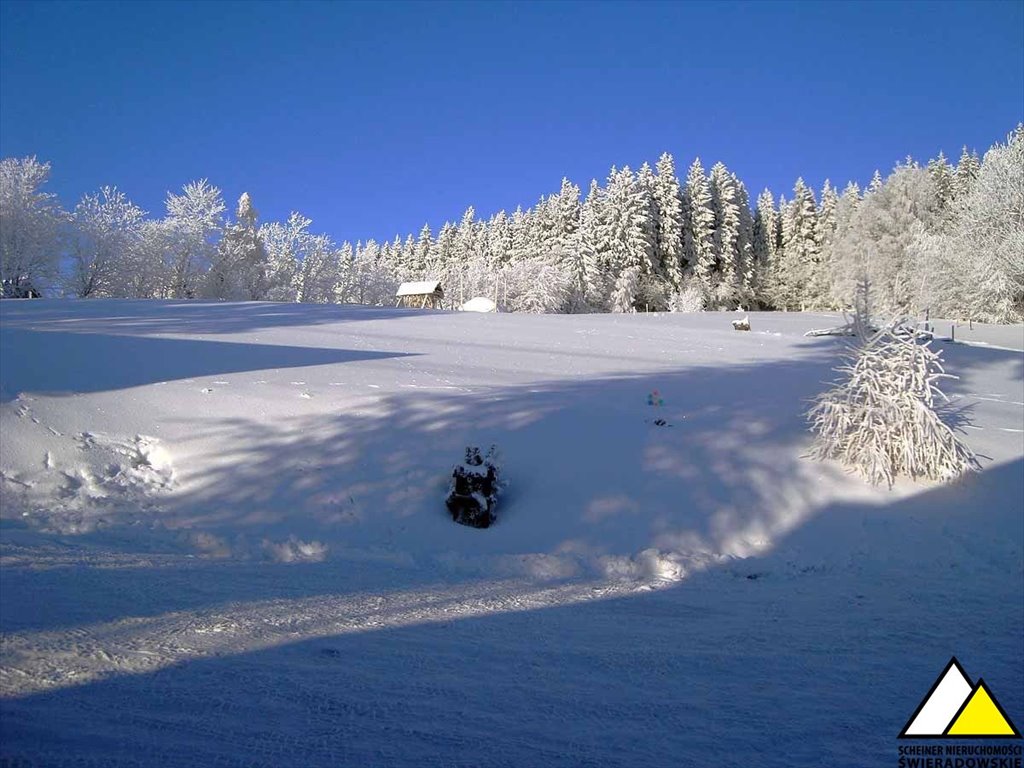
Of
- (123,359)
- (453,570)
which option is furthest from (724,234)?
(453,570)

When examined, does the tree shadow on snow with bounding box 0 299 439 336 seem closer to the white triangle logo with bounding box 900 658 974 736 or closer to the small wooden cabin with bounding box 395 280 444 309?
the white triangle logo with bounding box 900 658 974 736

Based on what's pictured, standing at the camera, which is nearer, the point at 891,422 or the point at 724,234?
the point at 891,422

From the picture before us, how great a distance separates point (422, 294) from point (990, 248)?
37.3m

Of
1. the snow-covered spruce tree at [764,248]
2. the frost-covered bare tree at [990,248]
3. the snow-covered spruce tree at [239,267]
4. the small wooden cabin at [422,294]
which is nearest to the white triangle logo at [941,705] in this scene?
the frost-covered bare tree at [990,248]

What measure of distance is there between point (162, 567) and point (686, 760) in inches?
145

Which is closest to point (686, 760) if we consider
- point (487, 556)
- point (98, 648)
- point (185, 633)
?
point (185, 633)

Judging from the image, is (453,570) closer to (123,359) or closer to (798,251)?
(123,359)

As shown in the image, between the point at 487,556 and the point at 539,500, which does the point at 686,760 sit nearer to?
the point at 487,556

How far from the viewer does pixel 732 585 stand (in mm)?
4762

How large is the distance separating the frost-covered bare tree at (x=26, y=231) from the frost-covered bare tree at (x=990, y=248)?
136 ft

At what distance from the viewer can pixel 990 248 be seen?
76.3ft

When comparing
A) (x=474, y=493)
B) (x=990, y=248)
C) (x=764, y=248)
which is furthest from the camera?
(x=764, y=248)

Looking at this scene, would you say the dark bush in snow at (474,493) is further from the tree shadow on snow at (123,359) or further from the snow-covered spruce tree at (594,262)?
the snow-covered spruce tree at (594,262)

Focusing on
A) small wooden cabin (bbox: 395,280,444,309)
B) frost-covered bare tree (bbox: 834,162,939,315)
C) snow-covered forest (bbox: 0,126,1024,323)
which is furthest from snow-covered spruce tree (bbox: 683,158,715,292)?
small wooden cabin (bbox: 395,280,444,309)
